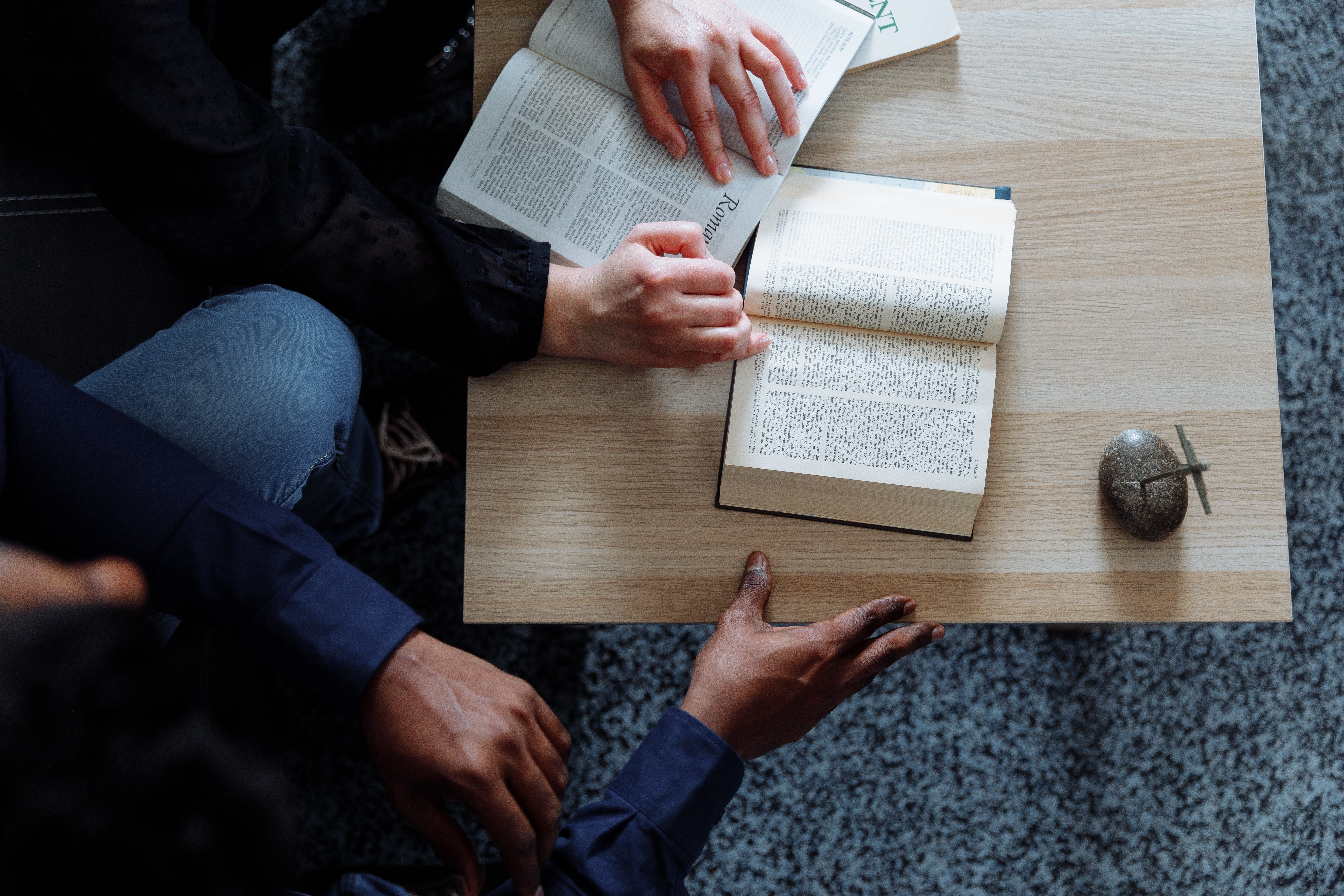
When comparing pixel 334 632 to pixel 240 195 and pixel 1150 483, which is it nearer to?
pixel 240 195

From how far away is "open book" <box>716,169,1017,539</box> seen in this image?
0.71 meters

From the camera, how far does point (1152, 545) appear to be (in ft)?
2.38

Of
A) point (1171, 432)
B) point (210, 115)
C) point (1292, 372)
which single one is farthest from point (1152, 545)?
point (210, 115)

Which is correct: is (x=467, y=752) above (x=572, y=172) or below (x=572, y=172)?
below

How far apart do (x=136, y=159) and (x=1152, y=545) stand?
86 cm

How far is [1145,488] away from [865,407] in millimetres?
229

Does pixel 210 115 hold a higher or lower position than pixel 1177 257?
higher

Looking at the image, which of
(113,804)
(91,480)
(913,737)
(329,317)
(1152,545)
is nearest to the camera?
(113,804)

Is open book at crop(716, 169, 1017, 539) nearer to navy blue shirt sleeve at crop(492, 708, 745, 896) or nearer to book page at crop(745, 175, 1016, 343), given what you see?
book page at crop(745, 175, 1016, 343)

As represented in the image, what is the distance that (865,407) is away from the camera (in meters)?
0.72

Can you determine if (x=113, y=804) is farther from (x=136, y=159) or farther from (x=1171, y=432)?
(x=1171, y=432)

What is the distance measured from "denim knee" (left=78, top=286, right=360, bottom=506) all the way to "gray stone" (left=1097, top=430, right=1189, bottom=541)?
0.69m

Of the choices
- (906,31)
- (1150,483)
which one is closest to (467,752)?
(1150,483)

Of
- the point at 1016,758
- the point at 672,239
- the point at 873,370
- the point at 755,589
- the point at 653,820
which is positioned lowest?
the point at 1016,758
